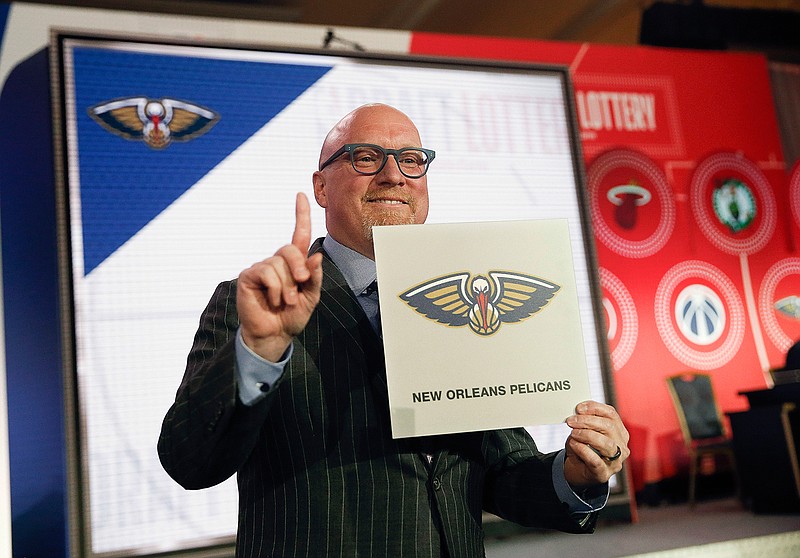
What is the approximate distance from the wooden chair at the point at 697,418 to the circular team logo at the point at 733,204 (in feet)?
2.82

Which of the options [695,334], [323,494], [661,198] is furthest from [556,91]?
[323,494]

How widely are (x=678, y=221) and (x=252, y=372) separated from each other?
4170 millimetres

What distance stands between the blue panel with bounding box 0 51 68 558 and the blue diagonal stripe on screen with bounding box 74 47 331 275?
0.98 feet

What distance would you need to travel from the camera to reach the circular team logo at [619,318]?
4559 millimetres

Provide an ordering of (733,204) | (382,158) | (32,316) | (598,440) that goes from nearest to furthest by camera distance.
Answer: (598,440), (382,158), (32,316), (733,204)

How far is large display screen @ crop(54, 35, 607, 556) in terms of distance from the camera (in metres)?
3.32

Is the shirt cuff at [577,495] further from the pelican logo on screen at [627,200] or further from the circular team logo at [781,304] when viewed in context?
the circular team logo at [781,304]

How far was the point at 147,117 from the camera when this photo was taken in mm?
3555

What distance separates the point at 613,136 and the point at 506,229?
3654 mm

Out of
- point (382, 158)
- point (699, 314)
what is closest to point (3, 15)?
point (382, 158)

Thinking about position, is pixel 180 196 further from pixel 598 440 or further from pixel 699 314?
pixel 699 314

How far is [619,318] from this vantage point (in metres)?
4.58

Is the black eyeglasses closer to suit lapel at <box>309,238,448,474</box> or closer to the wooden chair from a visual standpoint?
suit lapel at <box>309,238,448,474</box>

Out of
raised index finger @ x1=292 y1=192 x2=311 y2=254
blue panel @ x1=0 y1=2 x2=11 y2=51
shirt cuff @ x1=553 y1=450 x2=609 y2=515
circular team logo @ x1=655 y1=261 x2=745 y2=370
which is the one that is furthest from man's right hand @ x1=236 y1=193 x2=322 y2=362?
circular team logo @ x1=655 y1=261 x2=745 y2=370
